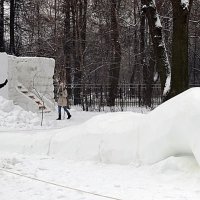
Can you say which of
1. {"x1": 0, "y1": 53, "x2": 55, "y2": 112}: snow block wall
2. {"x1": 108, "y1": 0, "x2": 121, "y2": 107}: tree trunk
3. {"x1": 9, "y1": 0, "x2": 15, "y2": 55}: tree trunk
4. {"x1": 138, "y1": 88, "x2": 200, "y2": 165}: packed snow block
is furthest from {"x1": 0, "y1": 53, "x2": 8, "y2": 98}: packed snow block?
{"x1": 9, "y1": 0, "x2": 15, "y2": 55}: tree trunk

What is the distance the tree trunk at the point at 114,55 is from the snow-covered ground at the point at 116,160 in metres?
17.3

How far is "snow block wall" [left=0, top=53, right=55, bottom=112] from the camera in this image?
61.8ft

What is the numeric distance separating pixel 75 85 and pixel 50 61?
16.7ft

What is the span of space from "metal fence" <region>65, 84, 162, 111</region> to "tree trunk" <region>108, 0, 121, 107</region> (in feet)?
0.99

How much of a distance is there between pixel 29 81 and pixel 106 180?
15.3m

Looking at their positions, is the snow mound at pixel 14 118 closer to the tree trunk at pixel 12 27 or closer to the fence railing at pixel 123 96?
the fence railing at pixel 123 96

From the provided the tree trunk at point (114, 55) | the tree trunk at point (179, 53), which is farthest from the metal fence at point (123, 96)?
the tree trunk at point (179, 53)

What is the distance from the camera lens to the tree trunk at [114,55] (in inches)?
1081

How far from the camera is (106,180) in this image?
721cm

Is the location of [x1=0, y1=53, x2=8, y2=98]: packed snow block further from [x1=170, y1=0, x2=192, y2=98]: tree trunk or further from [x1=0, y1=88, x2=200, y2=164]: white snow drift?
[x1=0, y1=88, x2=200, y2=164]: white snow drift

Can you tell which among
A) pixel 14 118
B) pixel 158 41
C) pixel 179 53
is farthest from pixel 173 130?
pixel 158 41

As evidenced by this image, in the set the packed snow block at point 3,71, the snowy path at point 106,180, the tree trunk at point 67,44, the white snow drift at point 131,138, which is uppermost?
the tree trunk at point 67,44

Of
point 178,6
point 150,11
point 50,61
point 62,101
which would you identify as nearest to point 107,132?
point 178,6

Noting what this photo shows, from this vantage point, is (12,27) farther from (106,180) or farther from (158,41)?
(106,180)
